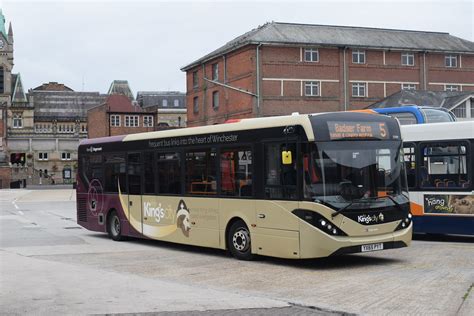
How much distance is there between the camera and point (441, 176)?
16.3 meters

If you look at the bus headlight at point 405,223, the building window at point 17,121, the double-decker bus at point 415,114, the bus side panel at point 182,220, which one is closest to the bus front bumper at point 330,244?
the bus headlight at point 405,223

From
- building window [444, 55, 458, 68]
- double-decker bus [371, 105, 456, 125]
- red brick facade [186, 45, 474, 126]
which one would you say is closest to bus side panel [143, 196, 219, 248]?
double-decker bus [371, 105, 456, 125]

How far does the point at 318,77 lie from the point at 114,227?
1693 inches

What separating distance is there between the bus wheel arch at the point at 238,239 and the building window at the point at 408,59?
52016 mm

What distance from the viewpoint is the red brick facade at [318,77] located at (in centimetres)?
5766

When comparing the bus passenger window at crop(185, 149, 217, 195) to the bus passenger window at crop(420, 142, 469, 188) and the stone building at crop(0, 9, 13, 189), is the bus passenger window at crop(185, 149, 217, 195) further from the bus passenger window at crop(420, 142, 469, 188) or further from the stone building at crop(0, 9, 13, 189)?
the stone building at crop(0, 9, 13, 189)

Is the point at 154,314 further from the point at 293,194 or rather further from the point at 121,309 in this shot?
the point at 293,194

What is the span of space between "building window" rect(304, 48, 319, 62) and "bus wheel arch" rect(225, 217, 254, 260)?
46.9m

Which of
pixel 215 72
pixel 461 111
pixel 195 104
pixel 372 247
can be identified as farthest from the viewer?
pixel 195 104

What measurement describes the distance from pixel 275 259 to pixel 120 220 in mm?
6161

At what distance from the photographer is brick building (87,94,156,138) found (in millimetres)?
100875

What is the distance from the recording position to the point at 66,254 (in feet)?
50.7

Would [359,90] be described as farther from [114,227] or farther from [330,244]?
[330,244]

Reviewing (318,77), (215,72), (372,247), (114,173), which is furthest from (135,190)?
(215,72)
